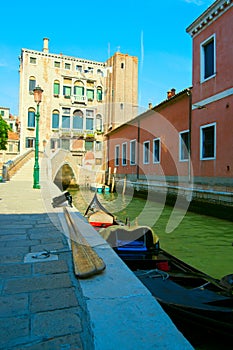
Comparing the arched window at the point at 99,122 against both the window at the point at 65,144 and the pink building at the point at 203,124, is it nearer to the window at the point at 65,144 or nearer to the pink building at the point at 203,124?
the window at the point at 65,144

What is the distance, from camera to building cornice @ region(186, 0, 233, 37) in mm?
9242

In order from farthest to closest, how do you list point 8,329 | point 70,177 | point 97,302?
point 70,177, point 97,302, point 8,329

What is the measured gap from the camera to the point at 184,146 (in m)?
11.8

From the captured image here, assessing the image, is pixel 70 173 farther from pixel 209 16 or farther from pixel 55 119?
pixel 209 16

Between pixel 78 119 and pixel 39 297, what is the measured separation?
3315cm

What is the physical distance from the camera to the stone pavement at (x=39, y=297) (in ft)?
4.59

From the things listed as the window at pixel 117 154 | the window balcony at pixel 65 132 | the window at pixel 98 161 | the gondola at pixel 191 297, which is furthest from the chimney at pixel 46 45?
the gondola at pixel 191 297

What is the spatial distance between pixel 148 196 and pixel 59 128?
67.7 ft

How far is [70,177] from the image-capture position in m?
26.3

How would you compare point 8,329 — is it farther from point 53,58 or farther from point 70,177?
point 53,58

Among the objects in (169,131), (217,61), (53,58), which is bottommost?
(169,131)

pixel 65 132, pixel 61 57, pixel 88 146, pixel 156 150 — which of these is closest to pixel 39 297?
pixel 156 150

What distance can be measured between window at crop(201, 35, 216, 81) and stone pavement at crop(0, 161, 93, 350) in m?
9.19

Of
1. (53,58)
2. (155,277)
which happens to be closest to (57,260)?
(155,277)
